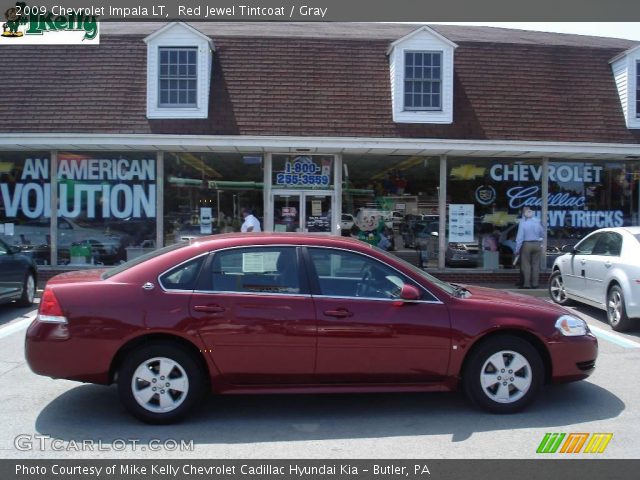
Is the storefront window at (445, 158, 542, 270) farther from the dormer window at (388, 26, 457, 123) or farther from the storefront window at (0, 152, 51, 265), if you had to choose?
the storefront window at (0, 152, 51, 265)

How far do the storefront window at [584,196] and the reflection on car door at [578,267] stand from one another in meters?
3.71

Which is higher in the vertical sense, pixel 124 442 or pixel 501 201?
pixel 501 201

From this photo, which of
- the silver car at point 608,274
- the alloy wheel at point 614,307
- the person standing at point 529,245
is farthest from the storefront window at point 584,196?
the alloy wheel at point 614,307

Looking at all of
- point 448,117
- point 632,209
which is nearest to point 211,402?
point 448,117

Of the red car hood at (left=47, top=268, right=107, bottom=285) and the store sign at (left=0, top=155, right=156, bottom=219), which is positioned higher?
the store sign at (left=0, top=155, right=156, bottom=219)

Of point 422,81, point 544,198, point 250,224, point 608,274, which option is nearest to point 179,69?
point 250,224

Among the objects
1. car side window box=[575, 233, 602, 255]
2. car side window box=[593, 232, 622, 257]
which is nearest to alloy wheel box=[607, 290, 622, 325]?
car side window box=[593, 232, 622, 257]

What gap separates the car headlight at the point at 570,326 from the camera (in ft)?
17.6

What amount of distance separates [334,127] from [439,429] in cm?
871

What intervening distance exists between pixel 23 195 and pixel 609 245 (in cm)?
1181

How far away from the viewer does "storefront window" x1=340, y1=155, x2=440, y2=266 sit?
13.9 m

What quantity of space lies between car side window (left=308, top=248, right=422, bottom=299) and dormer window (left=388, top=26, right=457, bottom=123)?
27.7ft
